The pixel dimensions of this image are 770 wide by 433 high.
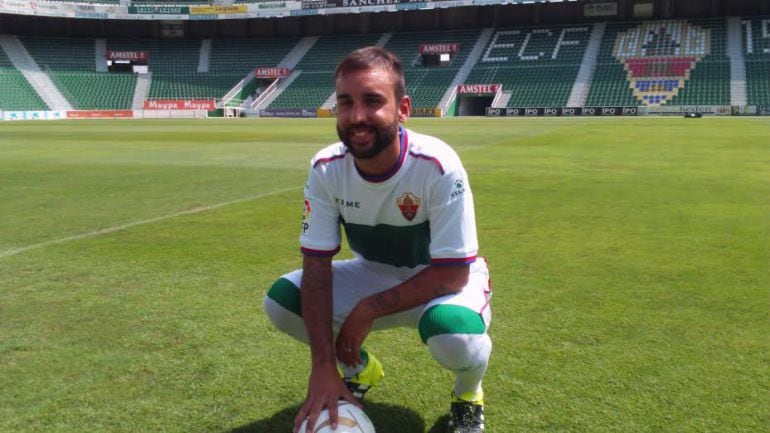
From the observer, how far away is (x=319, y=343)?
9.82 feet

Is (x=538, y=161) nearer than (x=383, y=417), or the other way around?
(x=383, y=417)

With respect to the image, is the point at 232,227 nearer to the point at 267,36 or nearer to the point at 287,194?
the point at 287,194

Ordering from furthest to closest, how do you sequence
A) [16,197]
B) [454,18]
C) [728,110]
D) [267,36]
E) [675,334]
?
[267,36] → [454,18] → [728,110] → [16,197] → [675,334]

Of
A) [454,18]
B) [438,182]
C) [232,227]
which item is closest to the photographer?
[438,182]

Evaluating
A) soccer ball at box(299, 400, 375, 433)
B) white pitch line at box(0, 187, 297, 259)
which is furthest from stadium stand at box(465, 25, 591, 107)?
soccer ball at box(299, 400, 375, 433)

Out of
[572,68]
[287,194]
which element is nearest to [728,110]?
[572,68]

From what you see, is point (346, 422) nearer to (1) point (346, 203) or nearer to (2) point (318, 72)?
(1) point (346, 203)

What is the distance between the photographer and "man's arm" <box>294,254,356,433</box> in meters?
2.79

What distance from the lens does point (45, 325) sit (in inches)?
172

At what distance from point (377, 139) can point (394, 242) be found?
68 cm

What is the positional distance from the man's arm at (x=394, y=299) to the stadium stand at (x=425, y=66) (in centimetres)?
5162

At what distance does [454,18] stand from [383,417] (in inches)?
2556

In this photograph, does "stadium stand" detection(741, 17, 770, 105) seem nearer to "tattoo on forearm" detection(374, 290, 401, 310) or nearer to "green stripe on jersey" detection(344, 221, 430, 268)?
"green stripe on jersey" detection(344, 221, 430, 268)

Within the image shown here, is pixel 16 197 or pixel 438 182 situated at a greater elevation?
pixel 438 182
